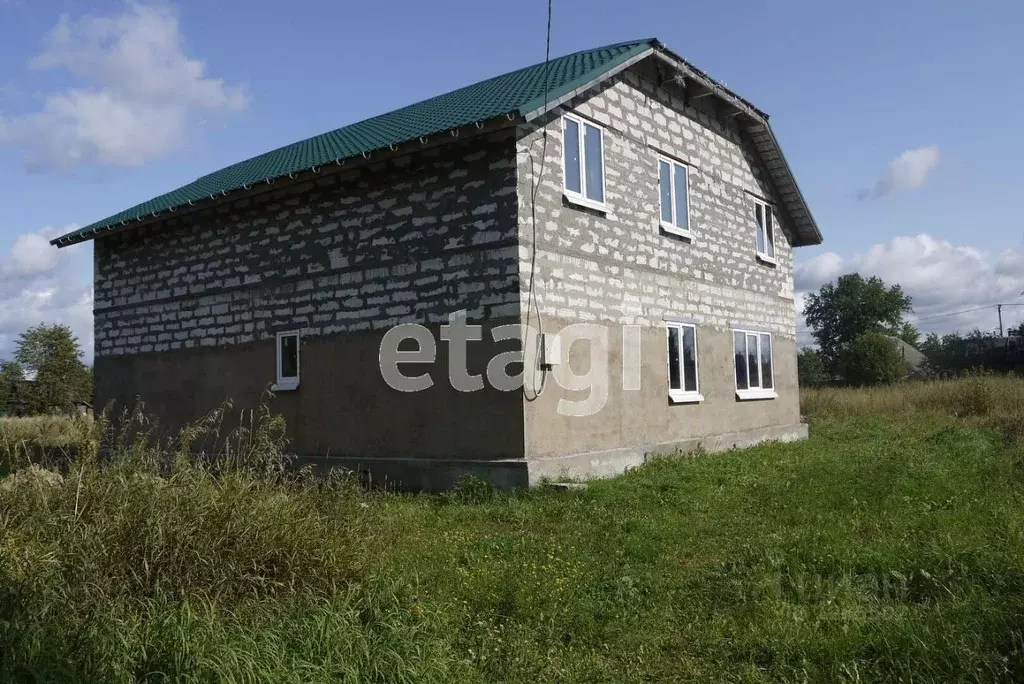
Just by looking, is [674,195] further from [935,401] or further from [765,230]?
[935,401]

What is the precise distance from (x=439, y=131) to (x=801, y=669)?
756cm

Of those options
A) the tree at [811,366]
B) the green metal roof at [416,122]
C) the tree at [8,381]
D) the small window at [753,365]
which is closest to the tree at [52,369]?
the tree at [8,381]

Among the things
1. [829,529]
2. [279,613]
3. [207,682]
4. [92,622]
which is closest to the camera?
[207,682]

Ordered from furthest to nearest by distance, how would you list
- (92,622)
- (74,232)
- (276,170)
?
1. (74,232)
2. (276,170)
3. (92,622)

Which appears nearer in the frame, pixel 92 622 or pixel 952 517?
pixel 92 622

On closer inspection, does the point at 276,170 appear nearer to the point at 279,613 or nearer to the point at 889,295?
the point at 279,613

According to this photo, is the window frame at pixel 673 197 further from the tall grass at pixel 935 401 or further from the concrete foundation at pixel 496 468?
the tall grass at pixel 935 401

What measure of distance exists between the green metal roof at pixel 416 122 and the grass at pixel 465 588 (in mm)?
5364

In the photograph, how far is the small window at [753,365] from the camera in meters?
15.3

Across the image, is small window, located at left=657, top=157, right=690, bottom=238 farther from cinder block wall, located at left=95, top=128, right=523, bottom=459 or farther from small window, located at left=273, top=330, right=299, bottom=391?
small window, located at left=273, top=330, right=299, bottom=391

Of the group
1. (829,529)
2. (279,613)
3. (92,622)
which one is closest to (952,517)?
(829,529)

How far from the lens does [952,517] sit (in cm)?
749

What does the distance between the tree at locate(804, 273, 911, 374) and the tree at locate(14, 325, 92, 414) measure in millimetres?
53352

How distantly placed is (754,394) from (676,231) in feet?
13.6
